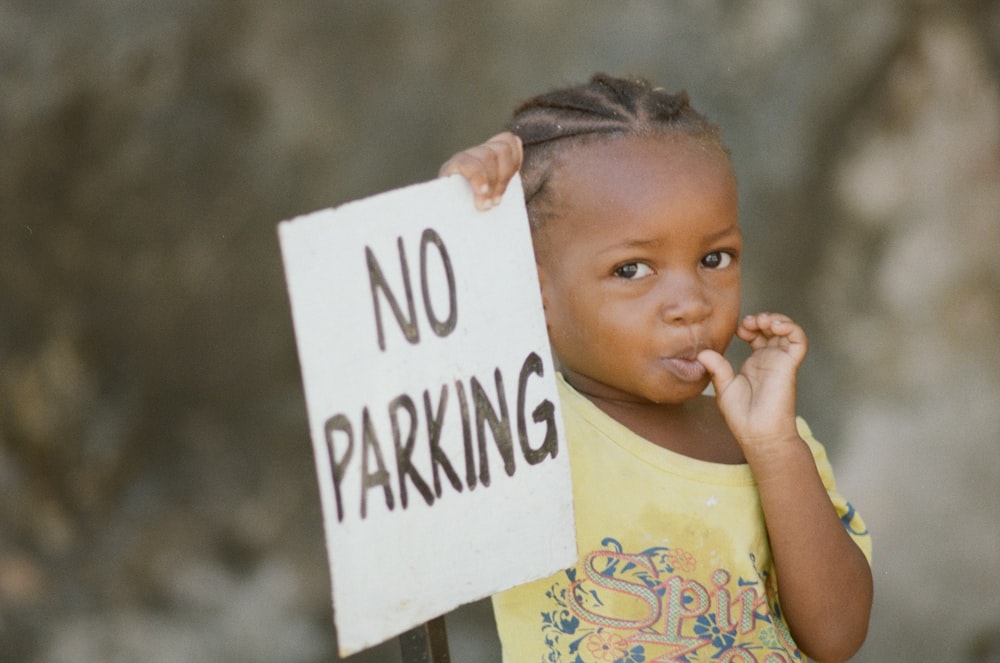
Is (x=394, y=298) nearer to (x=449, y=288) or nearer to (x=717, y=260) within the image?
(x=449, y=288)

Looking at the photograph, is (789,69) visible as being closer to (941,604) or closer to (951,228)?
(951,228)

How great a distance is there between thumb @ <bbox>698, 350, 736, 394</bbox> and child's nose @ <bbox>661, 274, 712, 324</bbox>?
0.04 metres

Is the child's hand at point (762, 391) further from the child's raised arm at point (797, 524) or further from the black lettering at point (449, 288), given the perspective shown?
the black lettering at point (449, 288)

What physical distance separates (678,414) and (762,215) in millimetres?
1489

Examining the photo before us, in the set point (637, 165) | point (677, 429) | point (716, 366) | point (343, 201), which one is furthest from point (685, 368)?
point (343, 201)

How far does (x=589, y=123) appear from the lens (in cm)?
161

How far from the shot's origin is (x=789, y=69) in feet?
10.0

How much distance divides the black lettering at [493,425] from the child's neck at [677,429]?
1.04ft

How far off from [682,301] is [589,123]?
0.26 m

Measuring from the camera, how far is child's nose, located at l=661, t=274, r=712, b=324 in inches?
60.6

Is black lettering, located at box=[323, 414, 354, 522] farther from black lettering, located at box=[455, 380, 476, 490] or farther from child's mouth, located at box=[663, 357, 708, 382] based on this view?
child's mouth, located at box=[663, 357, 708, 382]

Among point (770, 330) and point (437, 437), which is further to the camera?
point (770, 330)

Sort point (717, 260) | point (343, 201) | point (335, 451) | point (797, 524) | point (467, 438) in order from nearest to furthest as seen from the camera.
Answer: point (335, 451), point (467, 438), point (797, 524), point (717, 260), point (343, 201)

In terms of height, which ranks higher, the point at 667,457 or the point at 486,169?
the point at 486,169
